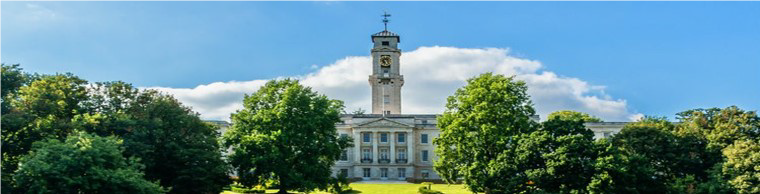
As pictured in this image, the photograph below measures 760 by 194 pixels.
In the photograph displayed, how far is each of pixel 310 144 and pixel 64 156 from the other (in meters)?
17.5

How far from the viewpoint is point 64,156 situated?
27.7 meters

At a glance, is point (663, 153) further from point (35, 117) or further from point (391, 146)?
point (391, 146)

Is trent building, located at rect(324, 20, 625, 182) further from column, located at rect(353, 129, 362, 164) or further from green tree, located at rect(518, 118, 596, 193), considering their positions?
green tree, located at rect(518, 118, 596, 193)

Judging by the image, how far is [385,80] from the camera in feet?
283

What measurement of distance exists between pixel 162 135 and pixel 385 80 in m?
51.2

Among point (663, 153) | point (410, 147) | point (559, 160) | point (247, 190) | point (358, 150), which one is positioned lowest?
point (247, 190)

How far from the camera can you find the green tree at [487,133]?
3969 centimetres

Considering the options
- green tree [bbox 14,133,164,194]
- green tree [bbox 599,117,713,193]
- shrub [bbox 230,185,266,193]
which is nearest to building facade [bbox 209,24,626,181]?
shrub [bbox 230,185,266,193]

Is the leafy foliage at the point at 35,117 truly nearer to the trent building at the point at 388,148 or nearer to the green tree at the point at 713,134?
the green tree at the point at 713,134

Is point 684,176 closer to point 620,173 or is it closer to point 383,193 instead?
point 620,173

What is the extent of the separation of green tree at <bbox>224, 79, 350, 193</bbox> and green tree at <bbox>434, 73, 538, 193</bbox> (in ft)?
25.6

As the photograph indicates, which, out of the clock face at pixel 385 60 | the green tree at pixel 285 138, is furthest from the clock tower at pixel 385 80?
the green tree at pixel 285 138

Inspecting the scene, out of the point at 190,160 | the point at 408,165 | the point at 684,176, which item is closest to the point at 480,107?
the point at 684,176

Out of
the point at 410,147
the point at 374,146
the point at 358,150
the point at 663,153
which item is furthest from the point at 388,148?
the point at 663,153
